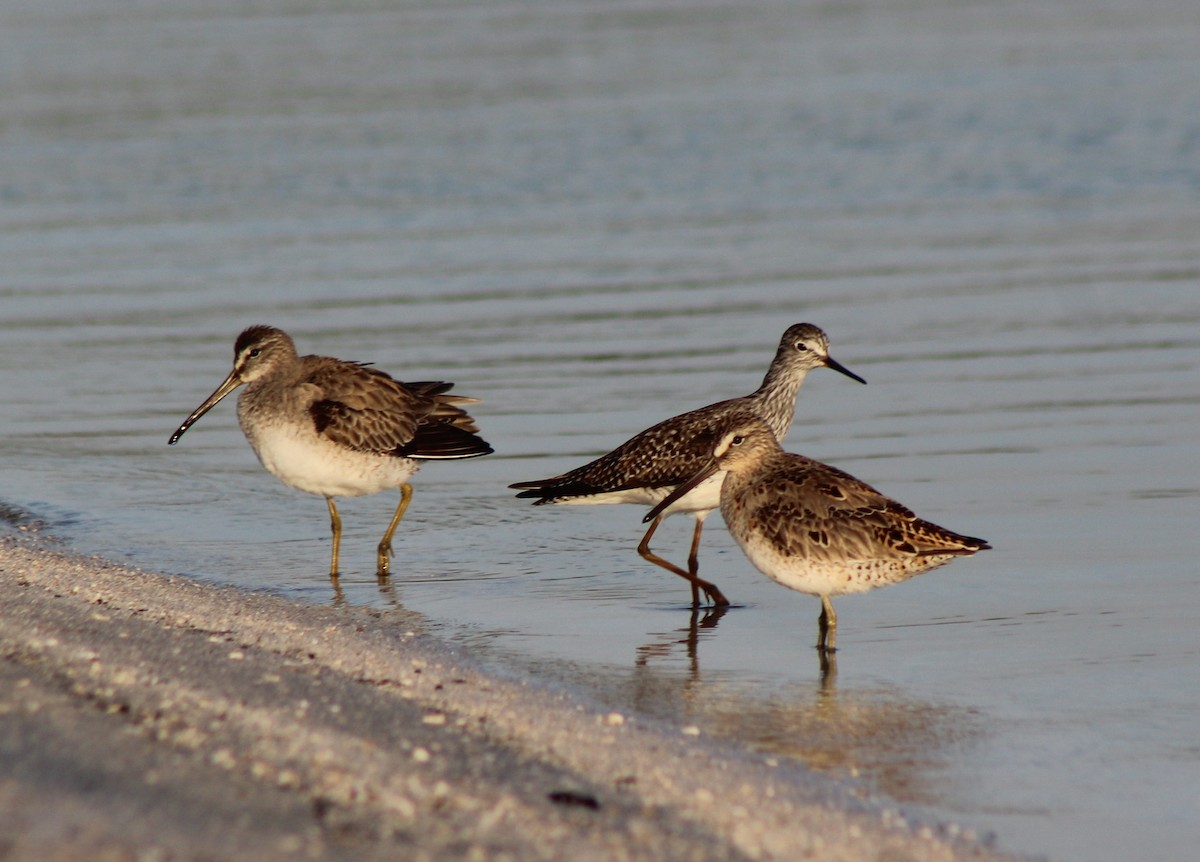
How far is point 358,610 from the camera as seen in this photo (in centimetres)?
907

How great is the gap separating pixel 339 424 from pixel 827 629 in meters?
3.17

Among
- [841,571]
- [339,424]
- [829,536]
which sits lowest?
[841,571]

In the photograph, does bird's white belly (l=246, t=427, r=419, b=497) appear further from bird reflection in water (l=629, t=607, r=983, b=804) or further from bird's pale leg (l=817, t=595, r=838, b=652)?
bird's pale leg (l=817, t=595, r=838, b=652)

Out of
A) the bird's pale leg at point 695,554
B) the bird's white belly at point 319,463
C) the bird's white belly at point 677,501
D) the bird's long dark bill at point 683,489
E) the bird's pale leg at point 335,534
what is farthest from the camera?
the bird's white belly at point 319,463

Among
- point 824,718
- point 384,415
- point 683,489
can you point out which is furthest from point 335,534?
point 824,718

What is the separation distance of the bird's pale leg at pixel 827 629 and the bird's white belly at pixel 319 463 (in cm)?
294

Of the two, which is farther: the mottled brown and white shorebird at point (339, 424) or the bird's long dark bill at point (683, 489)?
the mottled brown and white shorebird at point (339, 424)

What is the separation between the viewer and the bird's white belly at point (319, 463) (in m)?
10.1

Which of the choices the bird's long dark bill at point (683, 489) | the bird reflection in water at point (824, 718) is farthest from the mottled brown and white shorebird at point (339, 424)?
the bird reflection in water at point (824, 718)

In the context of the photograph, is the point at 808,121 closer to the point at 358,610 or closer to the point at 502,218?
the point at 502,218

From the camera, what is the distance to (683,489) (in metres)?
9.02

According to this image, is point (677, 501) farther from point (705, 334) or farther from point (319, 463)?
point (705, 334)

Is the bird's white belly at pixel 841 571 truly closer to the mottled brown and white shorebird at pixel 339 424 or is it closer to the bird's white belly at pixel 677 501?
the bird's white belly at pixel 677 501

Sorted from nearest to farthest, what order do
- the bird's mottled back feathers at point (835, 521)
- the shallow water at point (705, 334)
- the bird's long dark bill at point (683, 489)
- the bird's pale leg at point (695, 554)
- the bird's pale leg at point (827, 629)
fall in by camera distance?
the shallow water at point (705, 334), the bird's mottled back feathers at point (835, 521), the bird's pale leg at point (827, 629), the bird's long dark bill at point (683, 489), the bird's pale leg at point (695, 554)
